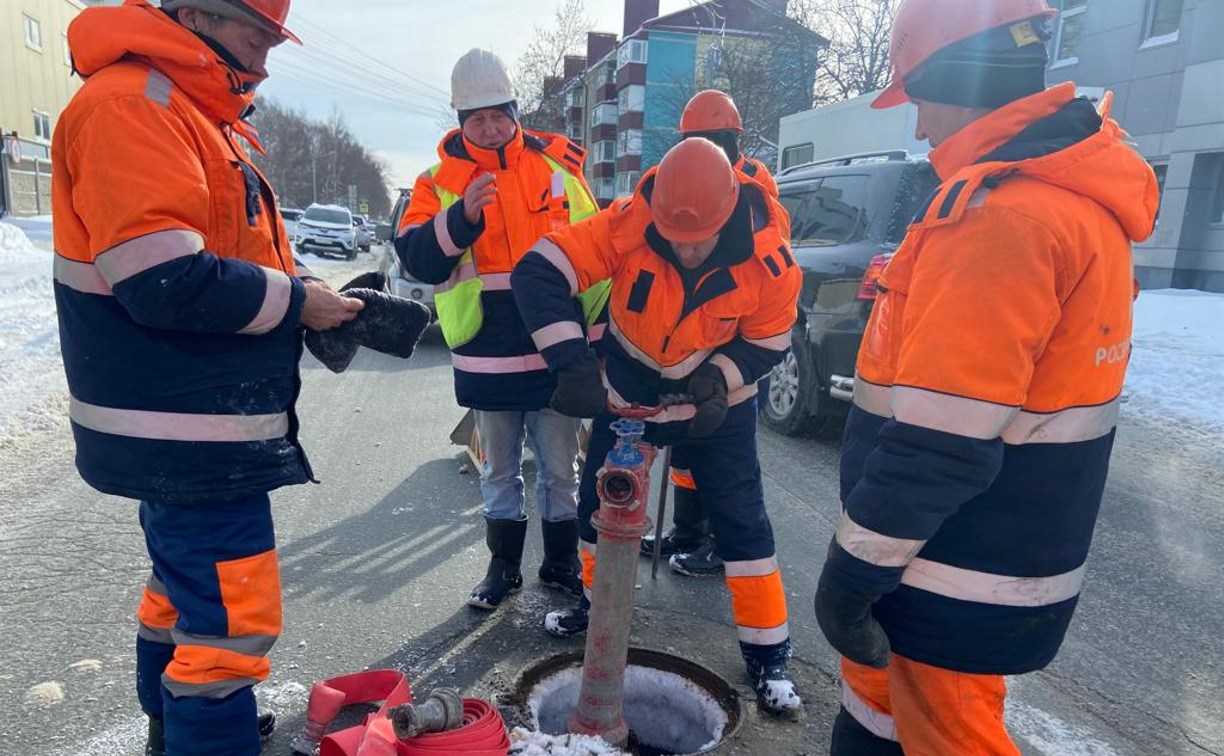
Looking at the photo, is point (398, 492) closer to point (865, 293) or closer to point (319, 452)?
point (319, 452)

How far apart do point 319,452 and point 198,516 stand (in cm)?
380

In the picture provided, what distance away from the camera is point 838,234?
5766 mm

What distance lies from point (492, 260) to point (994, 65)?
6.60ft

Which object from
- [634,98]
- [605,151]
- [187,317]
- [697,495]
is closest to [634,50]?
[634,98]

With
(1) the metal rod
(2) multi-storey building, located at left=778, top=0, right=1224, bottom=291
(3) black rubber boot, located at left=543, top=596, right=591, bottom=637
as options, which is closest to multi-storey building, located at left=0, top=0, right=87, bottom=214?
(2) multi-storey building, located at left=778, top=0, right=1224, bottom=291

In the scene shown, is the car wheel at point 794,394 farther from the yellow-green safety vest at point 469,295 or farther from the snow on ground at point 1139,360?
the snow on ground at point 1139,360

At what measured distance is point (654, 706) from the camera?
2.94 metres

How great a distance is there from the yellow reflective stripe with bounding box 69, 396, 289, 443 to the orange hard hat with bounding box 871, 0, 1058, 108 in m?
1.75

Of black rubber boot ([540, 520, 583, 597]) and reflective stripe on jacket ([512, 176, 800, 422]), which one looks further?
black rubber boot ([540, 520, 583, 597])

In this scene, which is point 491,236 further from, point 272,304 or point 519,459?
point 272,304

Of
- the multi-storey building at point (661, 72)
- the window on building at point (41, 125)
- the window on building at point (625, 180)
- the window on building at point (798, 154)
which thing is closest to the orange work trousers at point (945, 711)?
the window on building at point (798, 154)

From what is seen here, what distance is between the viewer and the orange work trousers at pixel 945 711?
5.46ft

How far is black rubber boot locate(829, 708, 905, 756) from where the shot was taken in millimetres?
1948

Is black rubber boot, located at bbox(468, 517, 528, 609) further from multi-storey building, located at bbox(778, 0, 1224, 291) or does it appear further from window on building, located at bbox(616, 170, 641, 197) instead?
window on building, located at bbox(616, 170, 641, 197)
